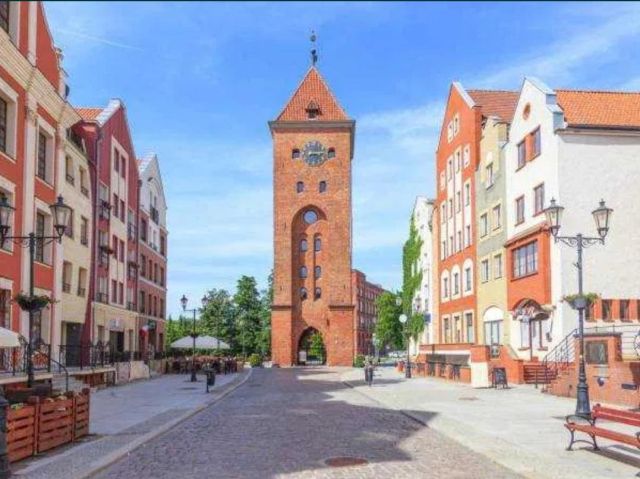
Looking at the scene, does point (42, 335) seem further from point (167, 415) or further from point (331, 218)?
point (331, 218)

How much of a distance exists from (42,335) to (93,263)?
10116mm

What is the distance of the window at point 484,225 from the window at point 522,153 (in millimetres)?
5611

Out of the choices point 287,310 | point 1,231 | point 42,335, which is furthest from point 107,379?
point 287,310

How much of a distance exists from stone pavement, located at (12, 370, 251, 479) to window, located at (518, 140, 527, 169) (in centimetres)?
1685

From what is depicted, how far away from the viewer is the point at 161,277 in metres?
59.0

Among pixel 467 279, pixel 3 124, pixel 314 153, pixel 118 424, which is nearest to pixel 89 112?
pixel 3 124

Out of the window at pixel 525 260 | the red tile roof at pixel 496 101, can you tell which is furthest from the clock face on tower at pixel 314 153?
the window at pixel 525 260

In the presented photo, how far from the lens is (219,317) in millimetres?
96438

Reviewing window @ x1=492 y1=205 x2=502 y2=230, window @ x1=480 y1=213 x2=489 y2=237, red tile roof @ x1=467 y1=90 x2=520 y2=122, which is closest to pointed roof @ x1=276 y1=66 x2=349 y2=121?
red tile roof @ x1=467 y1=90 x2=520 y2=122

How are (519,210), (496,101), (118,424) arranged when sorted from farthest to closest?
(496,101) → (519,210) → (118,424)

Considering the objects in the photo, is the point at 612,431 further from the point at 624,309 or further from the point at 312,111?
the point at 312,111

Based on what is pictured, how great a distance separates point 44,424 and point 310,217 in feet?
196

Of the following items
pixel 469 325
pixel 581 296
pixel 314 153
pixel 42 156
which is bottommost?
pixel 469 325

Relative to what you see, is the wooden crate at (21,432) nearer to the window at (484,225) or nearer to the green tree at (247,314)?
the window at (484,225)
